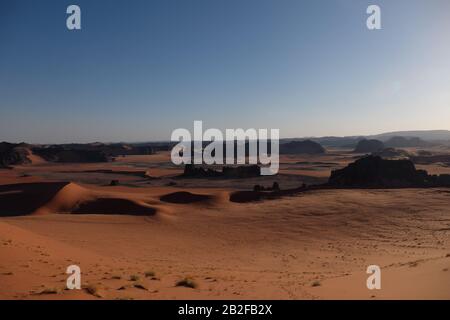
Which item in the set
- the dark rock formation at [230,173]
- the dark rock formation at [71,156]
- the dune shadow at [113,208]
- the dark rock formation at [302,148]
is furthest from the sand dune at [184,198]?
the dark rock formation at [302,148]

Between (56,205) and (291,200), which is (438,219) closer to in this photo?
(291,200)

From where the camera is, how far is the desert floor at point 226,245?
31.3ft

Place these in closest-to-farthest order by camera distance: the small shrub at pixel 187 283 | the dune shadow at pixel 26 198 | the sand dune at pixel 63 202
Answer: the small shrub at pixel 187 283 → the sand dune at pixel 63 202 → the dune shadow at pixel 26 198

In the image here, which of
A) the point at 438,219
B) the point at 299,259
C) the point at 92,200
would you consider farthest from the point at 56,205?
the point at 438,219

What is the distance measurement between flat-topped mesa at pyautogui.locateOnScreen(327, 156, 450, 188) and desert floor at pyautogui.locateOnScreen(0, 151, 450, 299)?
5.29m

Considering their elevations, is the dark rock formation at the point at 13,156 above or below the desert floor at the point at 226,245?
above

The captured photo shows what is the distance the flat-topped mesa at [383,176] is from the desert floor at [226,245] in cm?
529

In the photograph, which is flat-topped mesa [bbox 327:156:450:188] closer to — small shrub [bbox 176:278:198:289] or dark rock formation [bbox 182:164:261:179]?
dark rock formation [bbox 182:164:261:179]

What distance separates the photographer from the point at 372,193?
35188 mm

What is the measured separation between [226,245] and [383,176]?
28.4 m

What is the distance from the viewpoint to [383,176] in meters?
42.2

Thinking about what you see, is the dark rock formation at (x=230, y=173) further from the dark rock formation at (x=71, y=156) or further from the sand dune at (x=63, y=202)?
the dark rock formation at (x=71, y=156)
